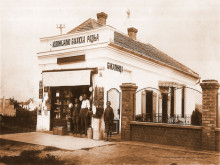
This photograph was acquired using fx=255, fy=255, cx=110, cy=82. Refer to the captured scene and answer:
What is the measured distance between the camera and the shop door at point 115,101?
13198mm

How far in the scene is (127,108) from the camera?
12.2 m

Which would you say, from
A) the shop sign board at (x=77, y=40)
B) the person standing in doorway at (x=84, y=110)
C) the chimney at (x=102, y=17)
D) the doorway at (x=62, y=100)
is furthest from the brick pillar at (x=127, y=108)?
the chimney at (x=102, y=17)

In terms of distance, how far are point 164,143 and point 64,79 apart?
251 inches

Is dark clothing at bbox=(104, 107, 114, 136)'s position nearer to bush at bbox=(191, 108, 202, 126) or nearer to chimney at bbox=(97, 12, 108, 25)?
bush at bbox=(191, 108, 202, 126)

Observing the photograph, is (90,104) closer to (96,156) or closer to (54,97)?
(54,97)

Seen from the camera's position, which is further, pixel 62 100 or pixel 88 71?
pixel 62 100

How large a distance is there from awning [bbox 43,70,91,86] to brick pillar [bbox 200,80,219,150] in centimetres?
571

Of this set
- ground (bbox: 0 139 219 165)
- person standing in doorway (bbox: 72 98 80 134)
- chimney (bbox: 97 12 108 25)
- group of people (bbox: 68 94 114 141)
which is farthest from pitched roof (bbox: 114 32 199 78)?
ground (bbox: 0 139 219 165)

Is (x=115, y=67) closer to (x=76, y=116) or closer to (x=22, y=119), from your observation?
(x=76, y=116)

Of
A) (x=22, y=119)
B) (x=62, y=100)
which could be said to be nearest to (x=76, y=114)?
(x=62, y=100)

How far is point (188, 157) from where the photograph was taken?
334 inches

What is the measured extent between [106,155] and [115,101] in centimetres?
541

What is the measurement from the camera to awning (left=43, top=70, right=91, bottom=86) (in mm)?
13148

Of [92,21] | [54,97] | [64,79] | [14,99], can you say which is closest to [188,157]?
[64,79]
